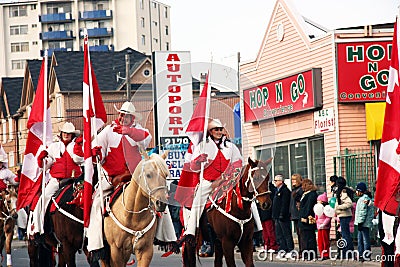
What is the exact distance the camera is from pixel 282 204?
24.2 meters

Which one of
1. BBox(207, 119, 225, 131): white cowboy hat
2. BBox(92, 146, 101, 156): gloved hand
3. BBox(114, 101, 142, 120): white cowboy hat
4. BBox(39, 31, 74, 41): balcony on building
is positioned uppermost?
BBox(39, 31, 74, 41): balcony on building

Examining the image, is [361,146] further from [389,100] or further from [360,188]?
[389,100]

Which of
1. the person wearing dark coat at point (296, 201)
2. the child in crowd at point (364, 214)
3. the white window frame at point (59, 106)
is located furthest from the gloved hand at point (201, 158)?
the white window frame at point (59, 106)

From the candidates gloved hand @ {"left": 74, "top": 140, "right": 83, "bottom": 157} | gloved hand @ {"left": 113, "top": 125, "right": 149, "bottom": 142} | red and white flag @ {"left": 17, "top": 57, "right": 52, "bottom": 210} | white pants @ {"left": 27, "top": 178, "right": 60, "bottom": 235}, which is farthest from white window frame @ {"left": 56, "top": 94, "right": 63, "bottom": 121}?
gloved hand @ {"left": 113, "top": 125, "right": 149, "bottom": 142}

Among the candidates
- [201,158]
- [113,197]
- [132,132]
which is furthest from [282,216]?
[113,197]

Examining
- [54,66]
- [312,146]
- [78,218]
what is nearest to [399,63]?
[78,218]

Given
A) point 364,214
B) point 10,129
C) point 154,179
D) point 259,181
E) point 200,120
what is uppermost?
point 10,129

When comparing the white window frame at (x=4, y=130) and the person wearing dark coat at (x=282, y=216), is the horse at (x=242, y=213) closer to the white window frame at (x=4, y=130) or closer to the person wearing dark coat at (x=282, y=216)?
the person wearing dark coat at (x=282, y=216)

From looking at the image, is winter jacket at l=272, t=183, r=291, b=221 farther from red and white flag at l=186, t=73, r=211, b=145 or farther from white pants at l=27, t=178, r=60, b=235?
red and white flag at l=186, t=73, r=211, b=145

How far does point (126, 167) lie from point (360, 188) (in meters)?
7.78

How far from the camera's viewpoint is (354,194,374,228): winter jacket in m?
20.8

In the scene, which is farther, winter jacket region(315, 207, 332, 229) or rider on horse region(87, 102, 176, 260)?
winter jacket region(315, 207, 332, 229)

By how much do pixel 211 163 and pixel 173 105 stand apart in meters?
3.39

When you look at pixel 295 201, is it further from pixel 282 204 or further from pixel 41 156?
pixel 41 156
